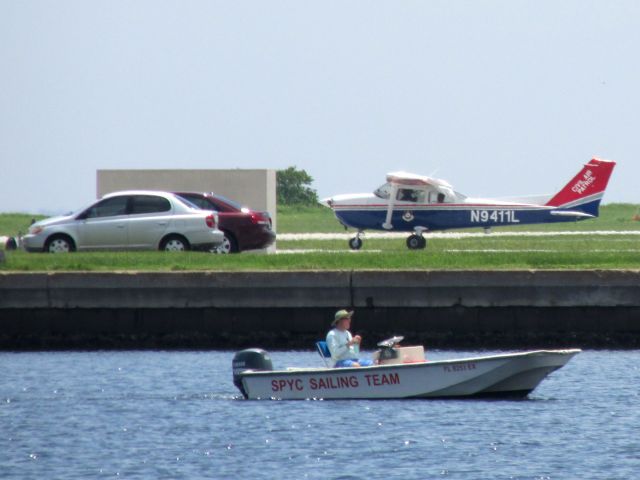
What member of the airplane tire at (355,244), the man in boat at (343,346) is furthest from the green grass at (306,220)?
the man in boat at (343,346)

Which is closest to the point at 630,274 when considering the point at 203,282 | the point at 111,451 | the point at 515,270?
the point at 515,270

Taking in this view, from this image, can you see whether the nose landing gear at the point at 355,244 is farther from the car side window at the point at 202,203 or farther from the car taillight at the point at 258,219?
the car side window at the point at 202,203

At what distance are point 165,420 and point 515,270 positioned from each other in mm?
9371

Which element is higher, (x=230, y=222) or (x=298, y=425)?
(x=230, y=222)

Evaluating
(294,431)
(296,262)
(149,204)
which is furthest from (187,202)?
(294,431)

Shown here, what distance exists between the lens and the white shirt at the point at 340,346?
23.8 metres

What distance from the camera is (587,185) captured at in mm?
52875

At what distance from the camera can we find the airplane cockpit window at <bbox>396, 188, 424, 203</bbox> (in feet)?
160

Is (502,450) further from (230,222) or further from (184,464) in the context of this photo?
(230,222)

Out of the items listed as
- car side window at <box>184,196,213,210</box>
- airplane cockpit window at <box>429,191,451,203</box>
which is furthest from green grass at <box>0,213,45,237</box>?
car side window at <box>184,196,213,210</box>

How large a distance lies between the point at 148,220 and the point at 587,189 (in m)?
21.5

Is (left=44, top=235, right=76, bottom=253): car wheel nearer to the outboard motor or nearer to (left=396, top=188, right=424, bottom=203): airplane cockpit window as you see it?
the outboard motor

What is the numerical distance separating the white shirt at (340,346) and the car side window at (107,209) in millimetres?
11779

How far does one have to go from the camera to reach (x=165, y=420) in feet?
74.8
